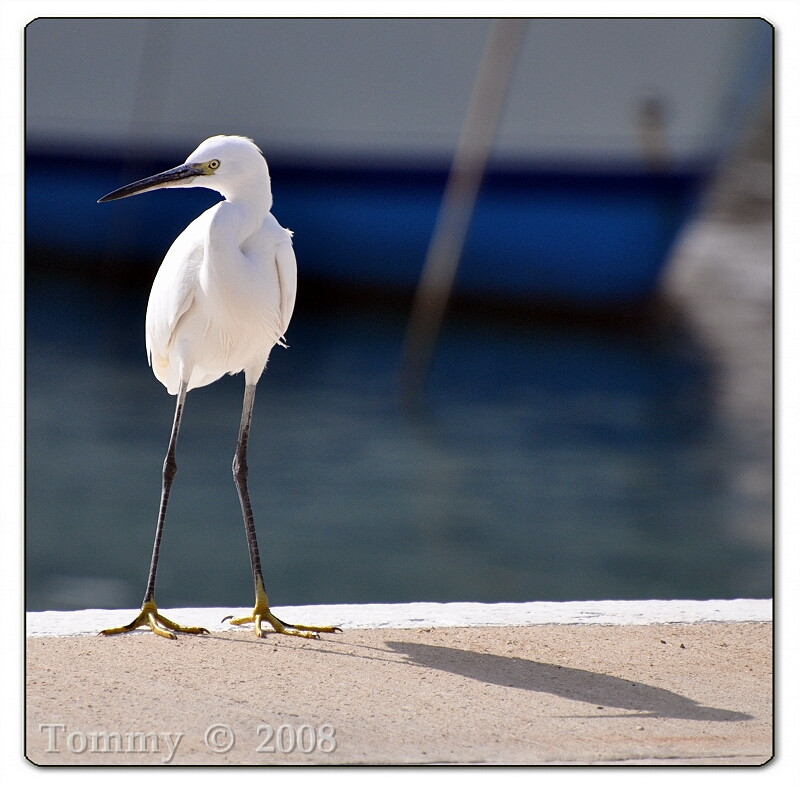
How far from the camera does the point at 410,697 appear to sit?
2258mm

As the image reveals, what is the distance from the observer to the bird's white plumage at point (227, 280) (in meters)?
2.54

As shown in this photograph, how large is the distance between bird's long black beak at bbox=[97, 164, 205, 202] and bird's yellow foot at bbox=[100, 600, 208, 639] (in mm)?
918

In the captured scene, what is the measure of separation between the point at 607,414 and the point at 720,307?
8.27ft

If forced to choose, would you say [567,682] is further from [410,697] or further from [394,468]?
[394,468]

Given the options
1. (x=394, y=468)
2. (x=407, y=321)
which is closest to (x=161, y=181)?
(x=394, y=468)

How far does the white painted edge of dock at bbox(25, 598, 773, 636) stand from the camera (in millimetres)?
2656

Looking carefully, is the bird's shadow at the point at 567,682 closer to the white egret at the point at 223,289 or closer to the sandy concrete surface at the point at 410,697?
the sandy concrete surface at the point at 410,697

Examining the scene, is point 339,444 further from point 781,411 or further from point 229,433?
point 781,411

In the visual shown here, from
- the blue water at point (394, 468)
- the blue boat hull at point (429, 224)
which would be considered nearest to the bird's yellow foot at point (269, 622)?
the blue water at point (394, 468)

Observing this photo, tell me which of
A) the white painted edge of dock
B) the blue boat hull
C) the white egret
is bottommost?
the blue boat hull

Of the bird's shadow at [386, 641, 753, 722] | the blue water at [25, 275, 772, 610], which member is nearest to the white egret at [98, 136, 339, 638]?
the bird's shadow at [386, 641, 753, 722]

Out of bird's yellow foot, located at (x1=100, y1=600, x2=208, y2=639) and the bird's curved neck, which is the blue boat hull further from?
bird's yellow foot, located at (x1=100, y1=600, x2=208, y2=639)

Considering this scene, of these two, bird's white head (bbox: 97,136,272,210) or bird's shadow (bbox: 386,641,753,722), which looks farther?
bird's white head (bbox: 97,136,272,210)

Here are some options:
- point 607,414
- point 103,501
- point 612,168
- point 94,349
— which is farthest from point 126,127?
point 607,414
